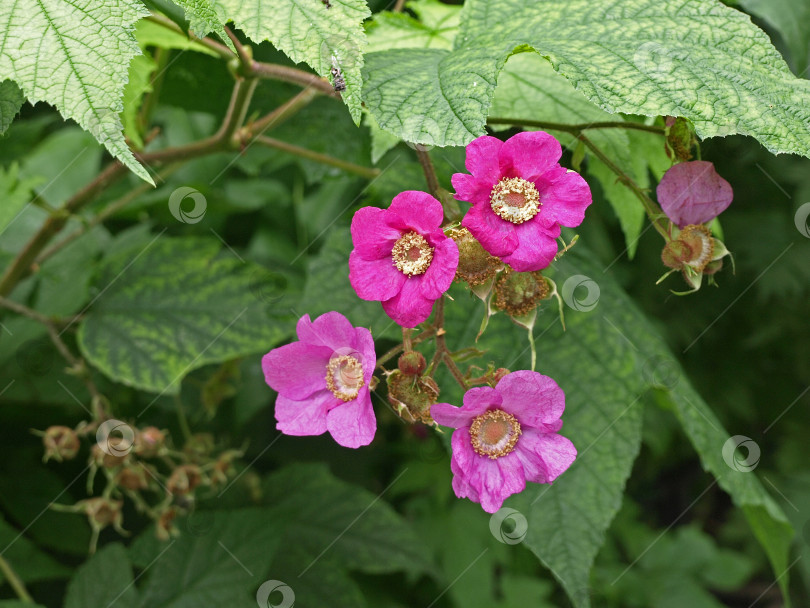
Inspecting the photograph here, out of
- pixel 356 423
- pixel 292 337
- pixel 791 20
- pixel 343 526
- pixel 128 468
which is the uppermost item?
pixel 791 20

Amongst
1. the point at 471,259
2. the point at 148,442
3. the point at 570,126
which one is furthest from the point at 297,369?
the point at 148,442

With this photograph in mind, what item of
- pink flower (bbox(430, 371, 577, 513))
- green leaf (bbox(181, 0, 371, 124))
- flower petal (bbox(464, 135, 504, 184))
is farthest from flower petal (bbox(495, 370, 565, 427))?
green leaf (bbox(181, 0, 371, 124))

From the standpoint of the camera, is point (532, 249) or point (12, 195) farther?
point (12, 195)

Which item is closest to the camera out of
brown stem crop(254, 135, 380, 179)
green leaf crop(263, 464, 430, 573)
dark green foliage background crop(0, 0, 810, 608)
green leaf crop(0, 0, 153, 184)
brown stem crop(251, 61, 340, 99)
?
green leaf crop(0, 0, 153, 184)

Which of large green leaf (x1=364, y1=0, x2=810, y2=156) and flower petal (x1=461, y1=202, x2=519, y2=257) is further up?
large green leaf (x1=364, y1=0, x2=810, y2=156)

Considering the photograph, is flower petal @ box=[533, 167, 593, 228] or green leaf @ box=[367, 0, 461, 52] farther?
green leaf @ box=[367, 0, 461, 52]

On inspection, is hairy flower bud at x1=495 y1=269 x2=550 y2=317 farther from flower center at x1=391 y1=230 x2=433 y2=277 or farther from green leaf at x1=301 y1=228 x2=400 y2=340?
green leaf at x1=301 y1=228 x2=400 y2=340

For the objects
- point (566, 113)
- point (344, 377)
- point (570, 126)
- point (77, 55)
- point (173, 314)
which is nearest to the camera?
point (77, 55)

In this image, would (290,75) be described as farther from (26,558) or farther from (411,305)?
(26,558)

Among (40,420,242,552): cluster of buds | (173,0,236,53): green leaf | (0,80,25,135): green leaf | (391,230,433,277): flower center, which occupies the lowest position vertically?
(40,420,242,552): cluster of buds
